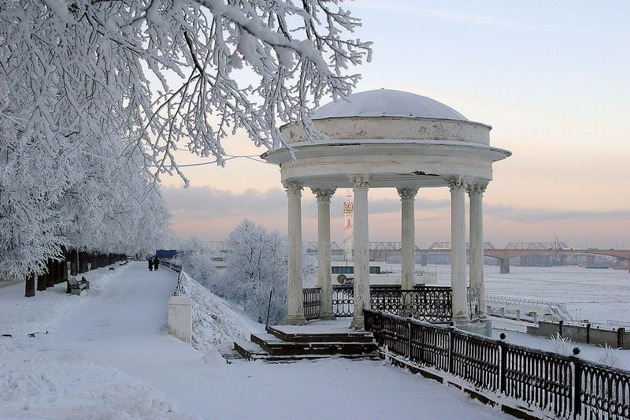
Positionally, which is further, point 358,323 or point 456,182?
point 456,182

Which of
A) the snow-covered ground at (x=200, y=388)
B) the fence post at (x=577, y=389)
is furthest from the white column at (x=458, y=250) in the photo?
the fence post at (x=577, y=389)

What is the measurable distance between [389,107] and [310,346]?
20.9ft

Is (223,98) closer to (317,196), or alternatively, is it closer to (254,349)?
(254,349)

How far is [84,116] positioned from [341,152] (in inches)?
401

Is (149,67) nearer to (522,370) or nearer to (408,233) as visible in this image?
(522,370)

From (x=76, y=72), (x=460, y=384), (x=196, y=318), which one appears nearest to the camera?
(x=76, y=72)

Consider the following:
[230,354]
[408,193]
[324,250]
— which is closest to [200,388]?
[230,354]

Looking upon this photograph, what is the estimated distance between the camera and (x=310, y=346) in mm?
15453

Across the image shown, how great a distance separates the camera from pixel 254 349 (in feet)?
52.2

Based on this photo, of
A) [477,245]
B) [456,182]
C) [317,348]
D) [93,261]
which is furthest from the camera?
[93,261]

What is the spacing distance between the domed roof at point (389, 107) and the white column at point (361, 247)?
67.8 inches

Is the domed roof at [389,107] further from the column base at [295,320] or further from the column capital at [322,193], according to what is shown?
the column base at [295,320]

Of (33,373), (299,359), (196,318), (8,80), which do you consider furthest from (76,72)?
(196,318)

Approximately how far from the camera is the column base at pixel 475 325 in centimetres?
1772
